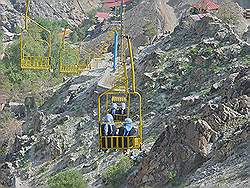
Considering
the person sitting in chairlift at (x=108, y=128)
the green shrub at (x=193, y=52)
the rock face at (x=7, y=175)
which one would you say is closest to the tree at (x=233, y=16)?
the green shrub at (x=193, y=52)

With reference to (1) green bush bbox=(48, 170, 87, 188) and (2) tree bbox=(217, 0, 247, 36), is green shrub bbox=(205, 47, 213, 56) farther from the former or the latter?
(1) green bush bbox=(48, 170, 87, 188)

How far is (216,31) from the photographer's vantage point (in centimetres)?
2823

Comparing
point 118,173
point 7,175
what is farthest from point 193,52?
point 118,173

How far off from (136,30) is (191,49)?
24.8 metres

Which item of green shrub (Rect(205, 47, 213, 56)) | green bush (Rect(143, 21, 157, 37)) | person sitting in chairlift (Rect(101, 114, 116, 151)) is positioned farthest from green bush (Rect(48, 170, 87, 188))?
green bush (Rect(143, 21, 157, 37))

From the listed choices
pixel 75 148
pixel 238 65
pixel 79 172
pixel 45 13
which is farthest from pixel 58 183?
pixel 45 13

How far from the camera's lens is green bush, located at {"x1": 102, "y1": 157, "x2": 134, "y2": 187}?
1855cm

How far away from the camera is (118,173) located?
61.8 ft

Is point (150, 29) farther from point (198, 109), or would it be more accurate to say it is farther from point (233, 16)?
Answer: point (198, 109)

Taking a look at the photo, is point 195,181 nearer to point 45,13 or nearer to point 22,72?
point 22,72

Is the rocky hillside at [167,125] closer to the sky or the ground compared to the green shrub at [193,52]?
closer to the ground

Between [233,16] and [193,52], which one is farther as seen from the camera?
[233,16]

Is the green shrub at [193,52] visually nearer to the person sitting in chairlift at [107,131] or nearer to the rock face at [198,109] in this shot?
the rock face at [198,109]

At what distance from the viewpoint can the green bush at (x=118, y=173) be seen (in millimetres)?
18548
